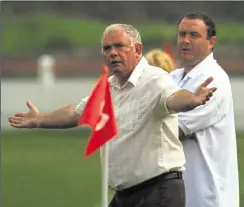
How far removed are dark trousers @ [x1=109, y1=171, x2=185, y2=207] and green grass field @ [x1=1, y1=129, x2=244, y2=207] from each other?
4.96 m

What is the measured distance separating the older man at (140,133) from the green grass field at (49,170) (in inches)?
197

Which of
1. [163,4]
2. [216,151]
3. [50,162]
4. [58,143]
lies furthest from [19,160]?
[163,4]

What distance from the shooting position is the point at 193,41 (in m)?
6.25

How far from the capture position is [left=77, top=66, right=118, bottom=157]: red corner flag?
16.9 feet

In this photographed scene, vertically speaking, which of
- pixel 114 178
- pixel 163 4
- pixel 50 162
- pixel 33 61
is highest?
pixel 163 4

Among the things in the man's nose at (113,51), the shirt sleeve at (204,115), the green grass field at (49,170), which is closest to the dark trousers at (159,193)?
the shirt sleeve at (204,115)

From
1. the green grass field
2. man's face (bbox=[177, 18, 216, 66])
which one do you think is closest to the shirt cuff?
man's face (bbox=[177, 18, 216, 66])

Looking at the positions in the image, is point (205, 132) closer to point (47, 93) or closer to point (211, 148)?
point (211, 148)

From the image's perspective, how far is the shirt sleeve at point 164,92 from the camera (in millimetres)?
5477

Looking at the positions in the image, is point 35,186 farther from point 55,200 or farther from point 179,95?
point 179,95

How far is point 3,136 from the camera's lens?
728 inches

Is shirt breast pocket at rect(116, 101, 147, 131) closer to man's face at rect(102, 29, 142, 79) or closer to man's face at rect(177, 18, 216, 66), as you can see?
man's face at rect(102, 29, 142, 79)

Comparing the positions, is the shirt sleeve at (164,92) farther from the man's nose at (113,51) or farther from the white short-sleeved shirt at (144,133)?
the man's nose at (113,51)

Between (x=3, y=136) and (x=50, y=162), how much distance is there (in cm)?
389
